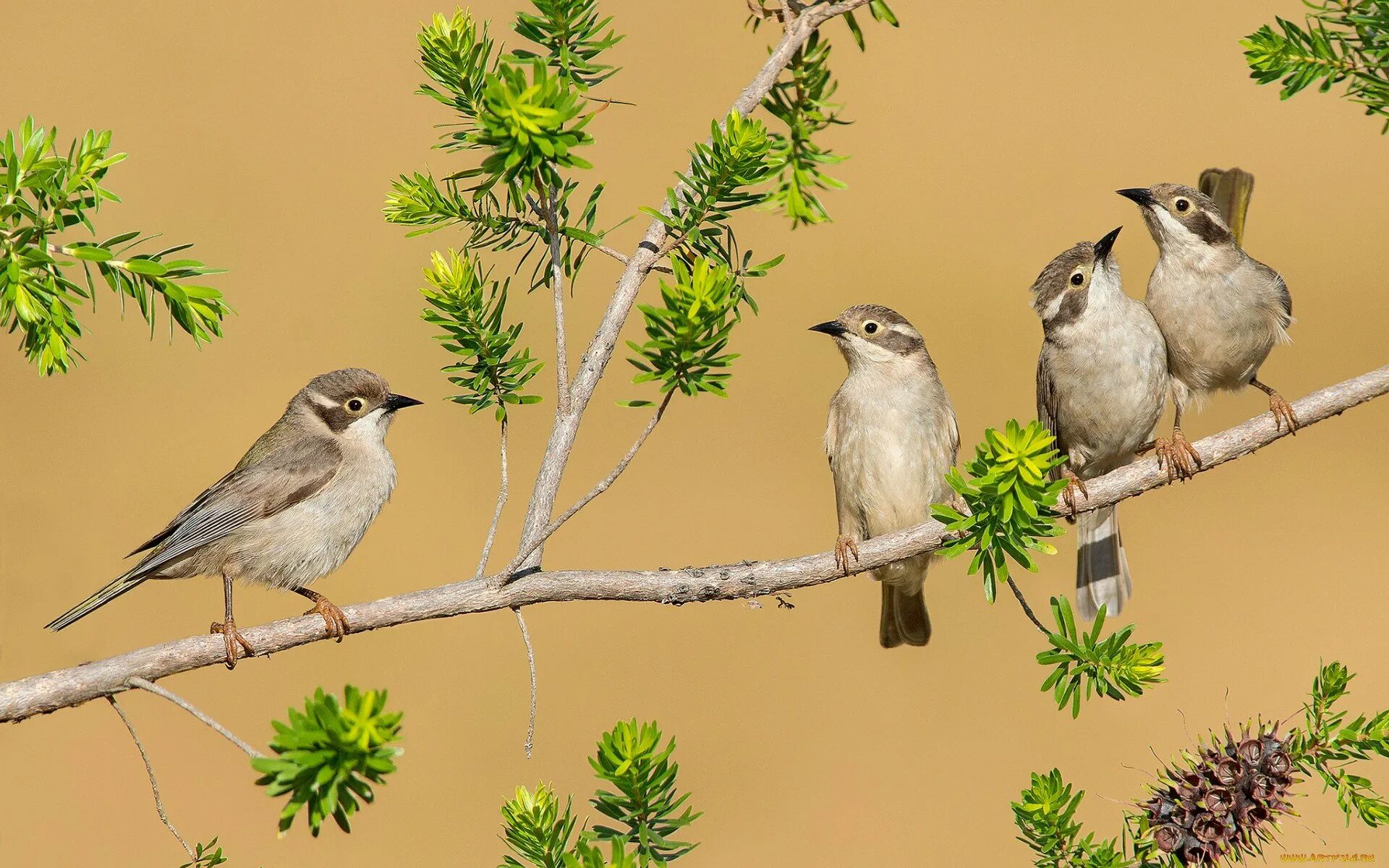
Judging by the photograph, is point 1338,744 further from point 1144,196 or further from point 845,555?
point 1144,196

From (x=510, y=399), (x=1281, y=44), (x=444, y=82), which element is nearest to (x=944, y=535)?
(x=510, y=399)

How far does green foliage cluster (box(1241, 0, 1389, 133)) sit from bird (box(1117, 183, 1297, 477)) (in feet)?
4.31

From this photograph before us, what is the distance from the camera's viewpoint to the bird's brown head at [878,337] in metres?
4.82

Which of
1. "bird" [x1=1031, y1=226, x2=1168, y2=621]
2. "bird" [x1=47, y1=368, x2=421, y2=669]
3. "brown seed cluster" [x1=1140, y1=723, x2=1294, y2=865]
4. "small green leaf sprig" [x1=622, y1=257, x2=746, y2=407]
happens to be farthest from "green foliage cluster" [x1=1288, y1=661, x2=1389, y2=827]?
"bird" [x1=47, y1=368, x2=421, y2=669]

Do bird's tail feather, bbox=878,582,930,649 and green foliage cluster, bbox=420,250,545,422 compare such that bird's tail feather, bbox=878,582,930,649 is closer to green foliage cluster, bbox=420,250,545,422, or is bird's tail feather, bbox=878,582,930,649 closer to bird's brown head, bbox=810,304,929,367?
bird's brown head, bbox=810,304,929,367

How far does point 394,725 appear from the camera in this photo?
1.61 meters

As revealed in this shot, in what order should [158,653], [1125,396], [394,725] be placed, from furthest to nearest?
[1125,396] < [158,653] < [394,725]

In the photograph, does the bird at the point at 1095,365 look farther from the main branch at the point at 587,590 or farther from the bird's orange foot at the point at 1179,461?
the main branch at the point at 587,590

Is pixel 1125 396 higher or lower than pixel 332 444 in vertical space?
lower

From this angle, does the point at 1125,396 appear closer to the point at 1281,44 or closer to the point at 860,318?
the point at 860,318

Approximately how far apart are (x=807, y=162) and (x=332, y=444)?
2.53m

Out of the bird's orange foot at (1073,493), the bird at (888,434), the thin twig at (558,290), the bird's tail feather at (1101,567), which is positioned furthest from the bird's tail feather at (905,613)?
the thin twig at (558,290)

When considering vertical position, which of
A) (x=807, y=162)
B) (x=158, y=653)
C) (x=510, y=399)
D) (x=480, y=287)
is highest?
(x=807, y=162)

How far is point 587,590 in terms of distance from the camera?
2.68 metres
